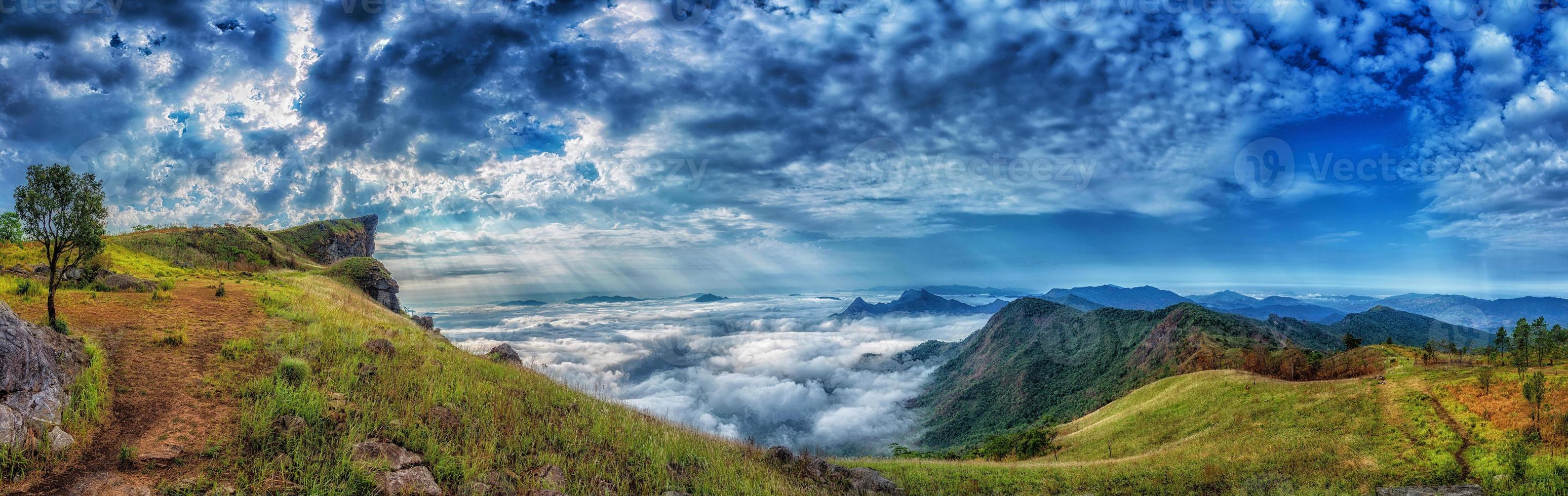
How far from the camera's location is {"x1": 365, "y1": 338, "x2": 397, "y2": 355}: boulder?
15.4 meters

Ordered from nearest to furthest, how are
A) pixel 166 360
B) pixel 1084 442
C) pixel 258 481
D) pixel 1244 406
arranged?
pixel 258 481 < pixel 166 360 < pixel 1244 406 < pixel 1084 442

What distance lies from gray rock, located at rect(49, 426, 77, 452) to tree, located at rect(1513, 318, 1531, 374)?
151ft

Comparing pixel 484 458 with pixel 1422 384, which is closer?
pixel 484 458

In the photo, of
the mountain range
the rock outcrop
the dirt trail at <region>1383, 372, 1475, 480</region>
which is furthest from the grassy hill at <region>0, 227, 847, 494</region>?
the mountain range

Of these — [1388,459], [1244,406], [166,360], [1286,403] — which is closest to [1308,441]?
[1388,459]

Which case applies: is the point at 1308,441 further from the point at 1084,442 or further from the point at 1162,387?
the point at 1162,387

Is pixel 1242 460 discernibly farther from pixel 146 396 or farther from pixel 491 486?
pixel 146 396

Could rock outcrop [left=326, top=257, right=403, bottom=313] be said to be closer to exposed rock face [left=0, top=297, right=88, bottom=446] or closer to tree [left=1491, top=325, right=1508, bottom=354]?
exposed rock face [left=0, top=297, right=88, bottom=446]

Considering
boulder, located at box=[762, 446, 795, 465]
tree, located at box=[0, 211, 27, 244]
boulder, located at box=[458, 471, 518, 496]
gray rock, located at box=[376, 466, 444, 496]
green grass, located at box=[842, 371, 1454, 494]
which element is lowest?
green grass, located at box=[842, 371, 1454, 494]

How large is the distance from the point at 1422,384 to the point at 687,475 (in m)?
37.2

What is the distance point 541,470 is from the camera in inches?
426

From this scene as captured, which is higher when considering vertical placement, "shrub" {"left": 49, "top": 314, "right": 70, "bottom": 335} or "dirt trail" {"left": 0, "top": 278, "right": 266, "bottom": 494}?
"shrub" {"left": 49, "top": 314, "right": 70, "bottom": 335}

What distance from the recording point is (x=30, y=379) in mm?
8648

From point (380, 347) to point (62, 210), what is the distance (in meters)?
7.69
